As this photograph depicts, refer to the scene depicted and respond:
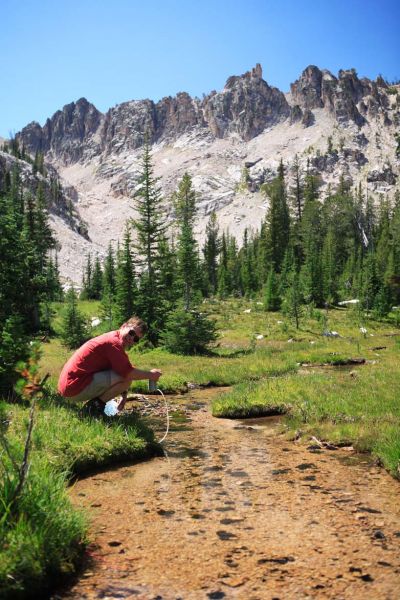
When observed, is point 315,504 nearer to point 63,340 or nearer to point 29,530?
point 29,530

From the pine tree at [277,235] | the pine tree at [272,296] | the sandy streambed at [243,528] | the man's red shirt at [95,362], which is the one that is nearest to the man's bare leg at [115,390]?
the man's red shirt at [95,362]

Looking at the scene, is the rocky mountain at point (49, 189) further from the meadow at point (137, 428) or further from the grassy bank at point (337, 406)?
the grassy bank at point (337, 406)

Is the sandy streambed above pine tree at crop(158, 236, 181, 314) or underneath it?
underneath

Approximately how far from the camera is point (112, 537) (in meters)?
5.00

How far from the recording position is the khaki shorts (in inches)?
345

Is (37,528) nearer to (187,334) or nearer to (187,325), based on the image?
(187,334)

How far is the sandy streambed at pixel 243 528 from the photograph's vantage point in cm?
407

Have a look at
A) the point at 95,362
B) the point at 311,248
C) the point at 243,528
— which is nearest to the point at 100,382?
the point at 95,362

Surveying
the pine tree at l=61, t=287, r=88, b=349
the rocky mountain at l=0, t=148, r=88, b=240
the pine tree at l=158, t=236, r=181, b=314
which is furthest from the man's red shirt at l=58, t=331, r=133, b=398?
the rocky mountain at l=0, t=148, r=88, b=240

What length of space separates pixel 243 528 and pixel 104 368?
14.8 feet

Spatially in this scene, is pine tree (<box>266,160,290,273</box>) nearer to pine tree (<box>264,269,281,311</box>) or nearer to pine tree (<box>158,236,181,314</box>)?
pine tree (<box>264,269,281,311</box>)

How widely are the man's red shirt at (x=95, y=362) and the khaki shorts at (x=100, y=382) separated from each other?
0.07 metres

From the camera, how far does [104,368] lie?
8.92 meters

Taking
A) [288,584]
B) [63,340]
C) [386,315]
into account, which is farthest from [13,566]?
[386,315]
